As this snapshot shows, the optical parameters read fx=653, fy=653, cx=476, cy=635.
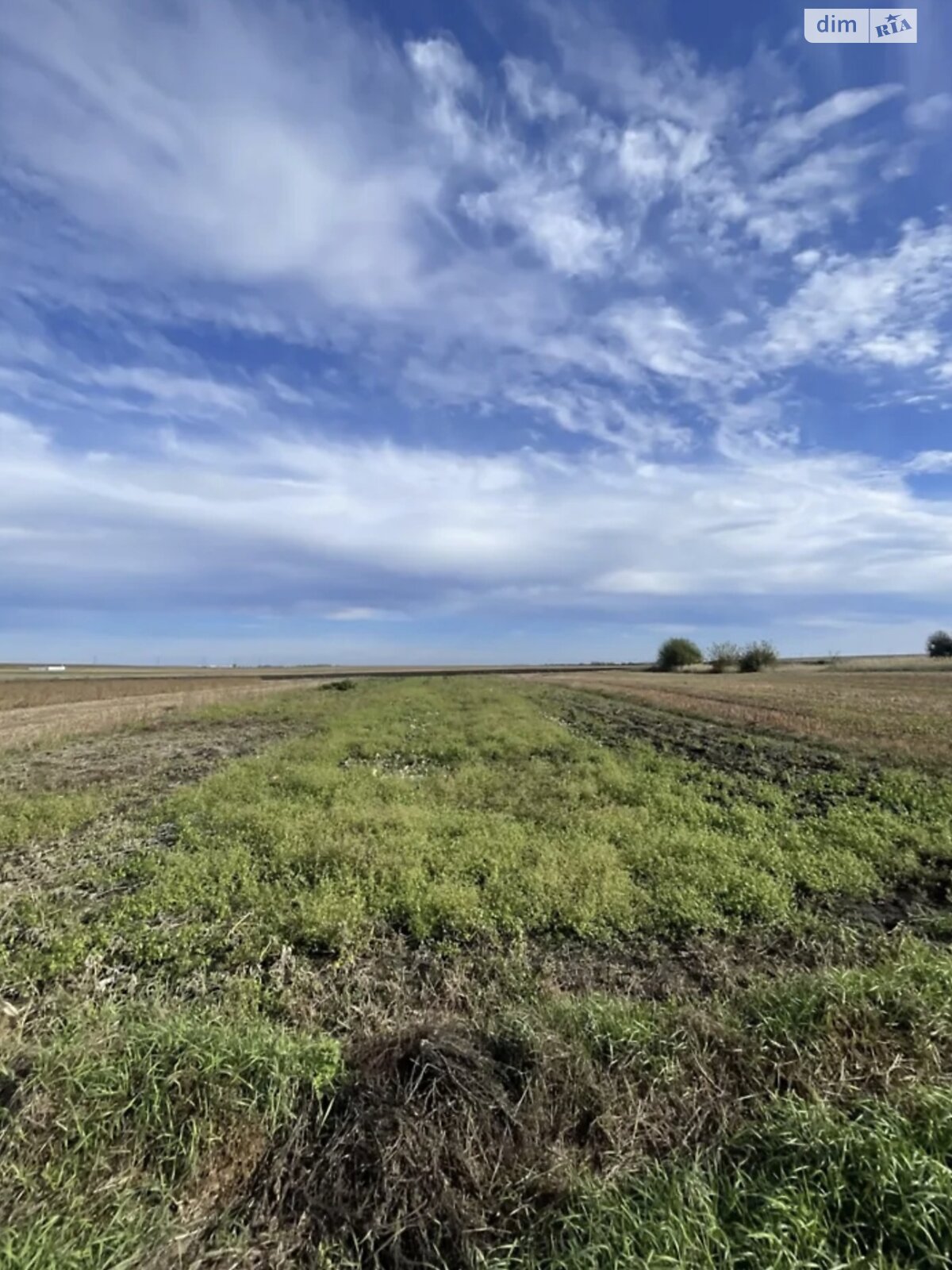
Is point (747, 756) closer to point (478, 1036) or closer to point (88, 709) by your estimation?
point (478, 1036)

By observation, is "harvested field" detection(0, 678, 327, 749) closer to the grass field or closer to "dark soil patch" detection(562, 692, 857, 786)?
the grass field

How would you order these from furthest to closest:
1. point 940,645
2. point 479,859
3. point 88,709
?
point 940,645 < point 88,709 < point 479,859

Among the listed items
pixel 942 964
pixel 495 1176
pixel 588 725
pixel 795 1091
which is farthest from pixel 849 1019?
pixel 588 725

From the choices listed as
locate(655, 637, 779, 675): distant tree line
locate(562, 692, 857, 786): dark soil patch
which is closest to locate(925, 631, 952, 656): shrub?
locate(655, 637, 779, 675): distant tree line

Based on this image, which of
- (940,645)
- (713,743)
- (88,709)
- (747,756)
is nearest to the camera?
(747,756)

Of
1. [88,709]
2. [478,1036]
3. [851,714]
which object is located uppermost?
[851,714]

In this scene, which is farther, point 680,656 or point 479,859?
point 680,656

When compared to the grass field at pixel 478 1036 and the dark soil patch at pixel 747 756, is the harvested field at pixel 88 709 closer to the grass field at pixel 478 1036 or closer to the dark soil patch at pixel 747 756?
the grass field at pixel 478 1036

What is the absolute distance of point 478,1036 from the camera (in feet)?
14.7

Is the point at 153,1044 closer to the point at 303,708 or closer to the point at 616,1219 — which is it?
the point at 616,1219

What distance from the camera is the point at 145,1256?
2971 millimetres

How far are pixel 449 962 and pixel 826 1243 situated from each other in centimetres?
357

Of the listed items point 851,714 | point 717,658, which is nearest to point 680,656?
point 717,658

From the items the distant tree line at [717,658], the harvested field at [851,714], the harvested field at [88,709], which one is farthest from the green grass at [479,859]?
the distant tree line at [717,658]
